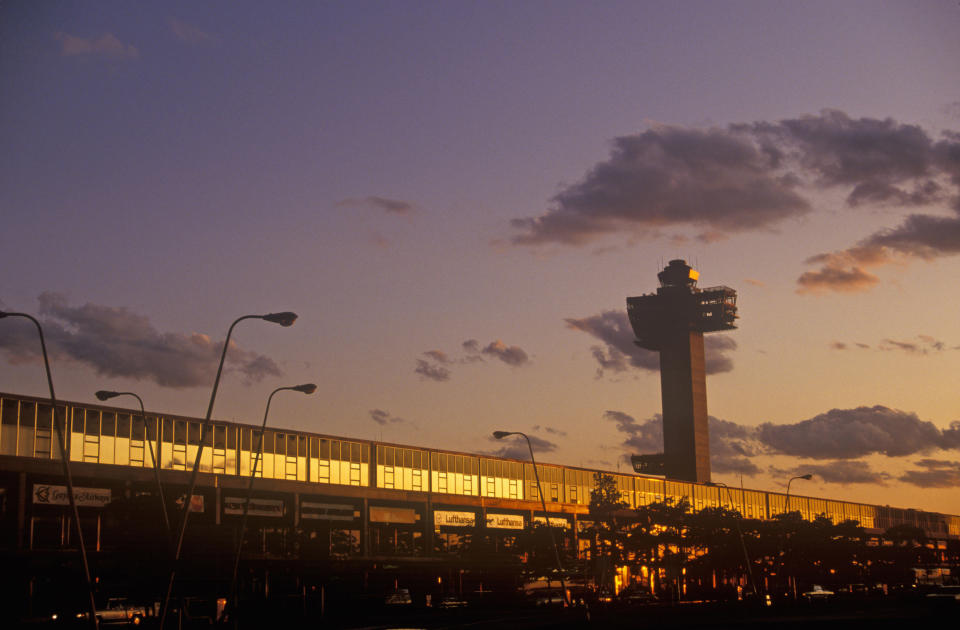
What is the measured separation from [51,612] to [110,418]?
1942cm

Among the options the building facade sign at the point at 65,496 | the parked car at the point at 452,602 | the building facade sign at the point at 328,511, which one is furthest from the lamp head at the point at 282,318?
the building facade sign at the point at 328,511

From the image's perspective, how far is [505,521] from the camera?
12988 cm

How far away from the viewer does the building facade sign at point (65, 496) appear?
84912mm

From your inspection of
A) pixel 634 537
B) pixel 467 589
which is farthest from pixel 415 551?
pixel 634 537

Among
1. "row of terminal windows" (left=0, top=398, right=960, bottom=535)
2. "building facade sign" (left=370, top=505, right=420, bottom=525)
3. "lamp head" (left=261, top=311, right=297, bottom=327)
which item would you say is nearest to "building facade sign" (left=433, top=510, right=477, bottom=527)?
"row of terminal windows" (left=0, top=398, right=960, bottom=535)

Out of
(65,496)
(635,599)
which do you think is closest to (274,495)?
(65,496)

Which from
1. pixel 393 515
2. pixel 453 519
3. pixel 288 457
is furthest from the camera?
pixel 453 519

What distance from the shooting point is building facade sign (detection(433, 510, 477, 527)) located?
12044cm

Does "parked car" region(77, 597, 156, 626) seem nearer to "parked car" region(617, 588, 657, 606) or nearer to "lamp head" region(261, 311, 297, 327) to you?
"lamp head" region(261, 311, 297, 327)

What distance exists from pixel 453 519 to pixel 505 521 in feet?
32.7

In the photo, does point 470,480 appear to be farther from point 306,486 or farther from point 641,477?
Answer: point 641,477

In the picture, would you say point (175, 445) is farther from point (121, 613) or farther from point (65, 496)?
point (121, 613)

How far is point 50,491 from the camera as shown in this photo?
8562 centimetres

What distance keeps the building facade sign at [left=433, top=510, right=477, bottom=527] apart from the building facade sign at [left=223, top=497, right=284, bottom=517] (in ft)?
75.1
